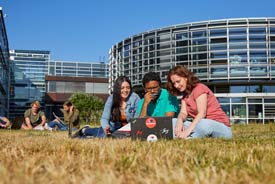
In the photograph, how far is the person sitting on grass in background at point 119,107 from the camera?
20.8 ft

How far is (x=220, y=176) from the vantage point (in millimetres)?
1643

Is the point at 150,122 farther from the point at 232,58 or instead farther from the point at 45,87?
the point at 45,87

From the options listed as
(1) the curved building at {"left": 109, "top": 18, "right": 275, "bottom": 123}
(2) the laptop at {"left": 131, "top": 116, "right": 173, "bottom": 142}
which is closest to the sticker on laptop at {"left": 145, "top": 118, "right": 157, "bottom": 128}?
(2) the laptop at {"left": 131, "top": 116, "right": 173, "bottom": 142}

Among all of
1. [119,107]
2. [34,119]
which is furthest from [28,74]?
[119,107]

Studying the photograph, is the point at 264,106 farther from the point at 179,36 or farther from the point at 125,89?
the point at 125,89

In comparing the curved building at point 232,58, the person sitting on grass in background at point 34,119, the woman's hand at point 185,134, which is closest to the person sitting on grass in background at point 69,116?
the person sitting on grass in background at point 34,119

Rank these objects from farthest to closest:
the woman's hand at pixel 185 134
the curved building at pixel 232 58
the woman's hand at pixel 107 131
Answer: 1. the curved building at pixel 232 58
2. the woman's hand at pixel 107 131
3. the woman's hand at pixel 185 134

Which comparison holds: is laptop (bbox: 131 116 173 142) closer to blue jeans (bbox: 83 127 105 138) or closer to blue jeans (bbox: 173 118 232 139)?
blue jeans (bbox: 173 118 232 139)

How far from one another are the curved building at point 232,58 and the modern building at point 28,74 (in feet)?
112

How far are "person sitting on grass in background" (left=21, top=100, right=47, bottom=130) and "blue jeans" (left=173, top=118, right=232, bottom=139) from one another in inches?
327

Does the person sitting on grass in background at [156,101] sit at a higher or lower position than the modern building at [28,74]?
lower

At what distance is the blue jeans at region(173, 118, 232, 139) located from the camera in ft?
17.0

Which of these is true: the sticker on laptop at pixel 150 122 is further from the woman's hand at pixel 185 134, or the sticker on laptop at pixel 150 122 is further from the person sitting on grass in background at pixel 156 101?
the person sitting on grass in background at pixel 156 101

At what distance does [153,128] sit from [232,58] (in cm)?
4153
